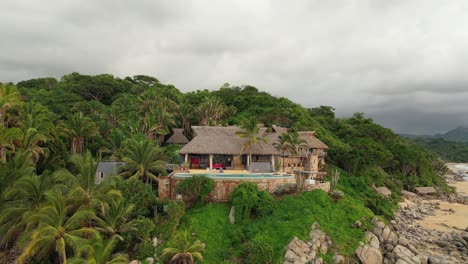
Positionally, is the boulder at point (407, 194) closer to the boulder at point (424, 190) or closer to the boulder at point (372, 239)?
the boulder at point (424, 190)

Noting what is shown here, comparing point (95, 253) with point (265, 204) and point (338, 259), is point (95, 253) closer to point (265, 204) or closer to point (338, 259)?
point (265, 204)

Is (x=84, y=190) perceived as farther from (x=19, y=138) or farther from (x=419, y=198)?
(x=419, y=198)

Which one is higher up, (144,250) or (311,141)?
(311,141)

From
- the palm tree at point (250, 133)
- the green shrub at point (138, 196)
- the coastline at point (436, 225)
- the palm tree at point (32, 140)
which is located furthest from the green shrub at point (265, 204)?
the palm tree at point (32, 140)

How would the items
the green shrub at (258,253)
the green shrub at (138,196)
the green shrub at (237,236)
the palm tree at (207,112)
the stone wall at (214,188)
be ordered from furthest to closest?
the palm tree at (207,112), the stone wall at (214,188), the green shrub at (138,196), the green shrub at (237,236), the green shrub at (258,253)

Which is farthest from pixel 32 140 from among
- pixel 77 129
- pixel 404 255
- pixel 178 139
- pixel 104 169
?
pixel 404 255

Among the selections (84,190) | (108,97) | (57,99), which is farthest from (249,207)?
(108,97)
